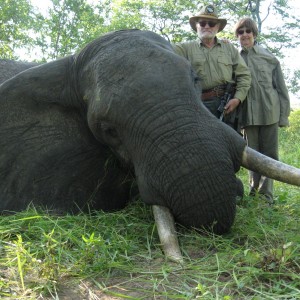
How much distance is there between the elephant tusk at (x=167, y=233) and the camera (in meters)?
3.13

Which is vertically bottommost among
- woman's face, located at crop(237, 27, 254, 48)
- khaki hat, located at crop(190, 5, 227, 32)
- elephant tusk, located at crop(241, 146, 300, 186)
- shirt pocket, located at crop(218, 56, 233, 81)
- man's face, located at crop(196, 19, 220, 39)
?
elephant tusk, located at crop(241, 146, 300, 186)

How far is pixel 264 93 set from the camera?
5.89m

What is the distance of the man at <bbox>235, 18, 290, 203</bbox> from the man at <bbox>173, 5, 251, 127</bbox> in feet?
1.20

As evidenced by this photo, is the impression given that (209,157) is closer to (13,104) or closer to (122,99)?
(122,99)

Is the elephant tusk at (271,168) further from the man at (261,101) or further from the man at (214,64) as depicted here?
the man at (261,101)

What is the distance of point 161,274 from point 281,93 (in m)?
3.84

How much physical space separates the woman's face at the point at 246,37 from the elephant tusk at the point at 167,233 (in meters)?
3.07

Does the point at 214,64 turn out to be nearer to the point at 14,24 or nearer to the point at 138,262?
the point at 138,262

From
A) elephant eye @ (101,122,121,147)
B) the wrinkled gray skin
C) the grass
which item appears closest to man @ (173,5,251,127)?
the wrinkled gray skin

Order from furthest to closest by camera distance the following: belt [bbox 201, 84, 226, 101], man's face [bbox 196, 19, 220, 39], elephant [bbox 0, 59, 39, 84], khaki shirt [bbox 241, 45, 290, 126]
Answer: elephant [bbox 0, 59, 39, 84] < khaki shirt [bbox 241, 45, 290, 126] < man's face [bbox 196, 19, 220, 39] < belt [bbox 201, 84, 226, 101]

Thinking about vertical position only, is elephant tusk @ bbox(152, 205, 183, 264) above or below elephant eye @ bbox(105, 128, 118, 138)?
below

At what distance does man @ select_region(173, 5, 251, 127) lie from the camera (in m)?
5.42

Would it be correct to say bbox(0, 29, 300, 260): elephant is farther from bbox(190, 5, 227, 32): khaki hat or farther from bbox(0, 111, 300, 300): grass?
bbox(190, 5, 227, 32): khaki hat

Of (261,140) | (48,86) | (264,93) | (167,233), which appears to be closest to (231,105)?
(264,93)
